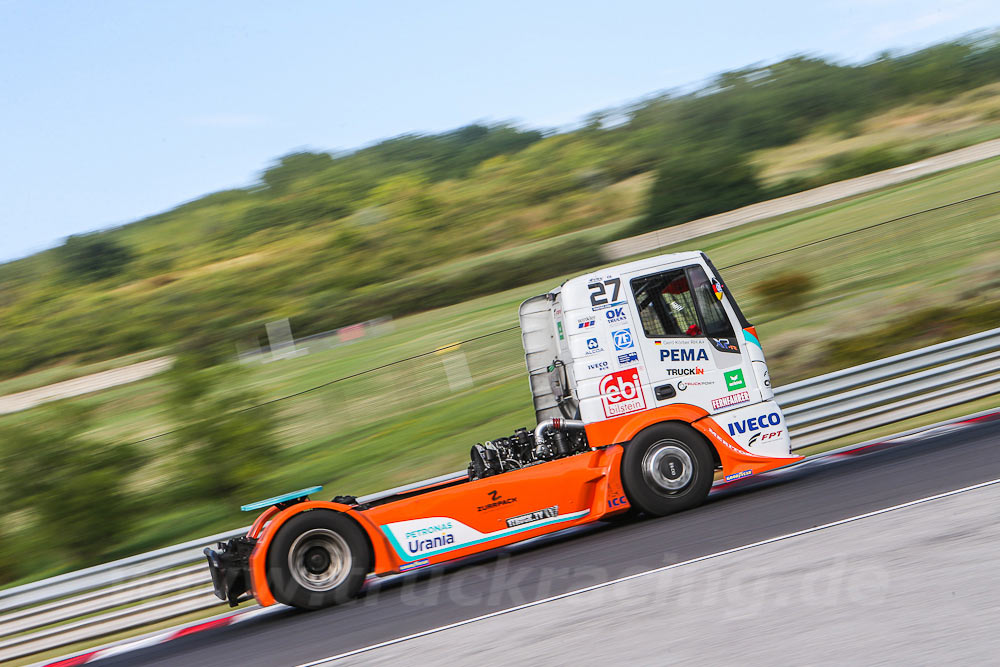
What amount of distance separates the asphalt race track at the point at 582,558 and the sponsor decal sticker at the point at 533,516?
314 mm

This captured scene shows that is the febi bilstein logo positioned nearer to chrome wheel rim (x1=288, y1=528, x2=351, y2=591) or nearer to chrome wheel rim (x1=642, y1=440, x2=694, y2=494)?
chrome wheel rim (x1=642, y1=440, x2=694, y2=494)

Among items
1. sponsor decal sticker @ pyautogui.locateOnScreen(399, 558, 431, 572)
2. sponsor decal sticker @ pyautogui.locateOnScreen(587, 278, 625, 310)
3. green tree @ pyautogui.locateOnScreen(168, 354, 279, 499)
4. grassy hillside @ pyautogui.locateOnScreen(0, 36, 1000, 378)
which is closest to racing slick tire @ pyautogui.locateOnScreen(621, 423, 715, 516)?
sponsor decal sticker @ pyautogui.locateOnScreen(587, 278, 625, 310)

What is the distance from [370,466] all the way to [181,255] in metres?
40.0

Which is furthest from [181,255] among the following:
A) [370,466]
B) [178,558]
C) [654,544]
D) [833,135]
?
[654,544]

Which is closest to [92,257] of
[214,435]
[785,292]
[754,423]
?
[214,435]

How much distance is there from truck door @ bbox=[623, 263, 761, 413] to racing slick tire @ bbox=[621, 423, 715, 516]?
0.32 metres

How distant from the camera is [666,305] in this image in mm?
8727

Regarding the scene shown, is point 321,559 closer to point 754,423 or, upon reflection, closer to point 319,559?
point 319,559

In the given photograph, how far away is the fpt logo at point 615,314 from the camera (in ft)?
28.1

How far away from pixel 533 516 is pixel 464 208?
38305 millimetres

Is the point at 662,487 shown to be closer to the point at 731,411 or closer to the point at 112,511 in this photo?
the point at 731,411

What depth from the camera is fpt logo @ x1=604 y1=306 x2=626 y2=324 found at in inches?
338

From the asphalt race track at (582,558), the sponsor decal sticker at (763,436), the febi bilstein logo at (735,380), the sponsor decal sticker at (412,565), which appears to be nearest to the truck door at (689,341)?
the febi bilstein logo at (735,380)

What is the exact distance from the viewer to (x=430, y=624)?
20.9 feet
